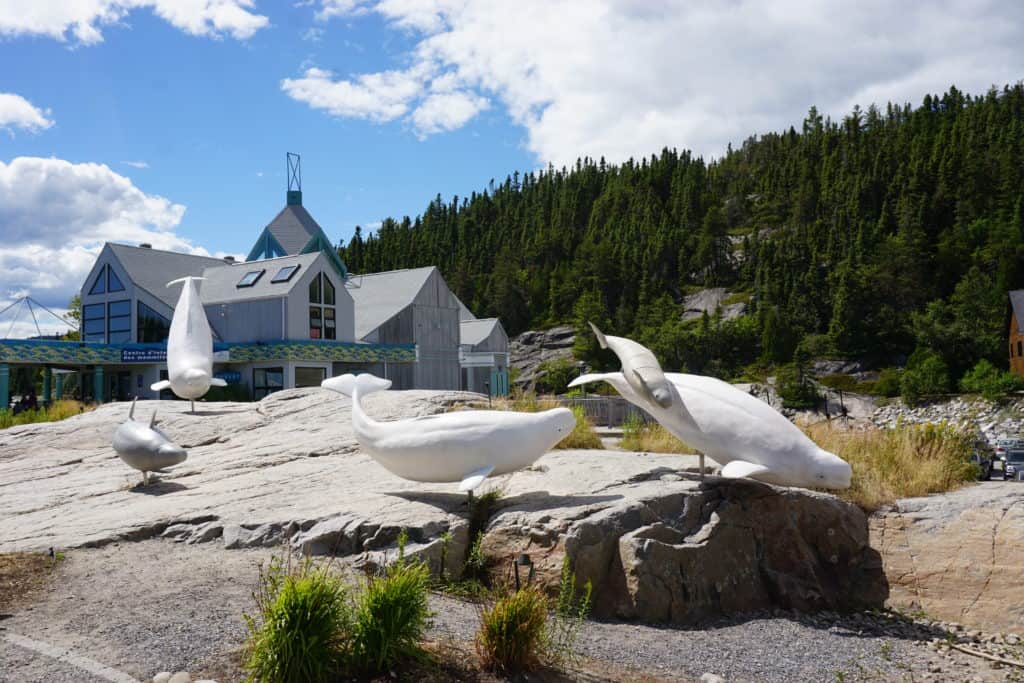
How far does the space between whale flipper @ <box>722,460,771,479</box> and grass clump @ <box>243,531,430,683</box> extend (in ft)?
12.9

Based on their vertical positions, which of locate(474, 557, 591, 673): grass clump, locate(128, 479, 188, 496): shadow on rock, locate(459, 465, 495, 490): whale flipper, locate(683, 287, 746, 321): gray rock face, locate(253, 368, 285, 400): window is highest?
locate(683, 287, 746, 321): gray rock face

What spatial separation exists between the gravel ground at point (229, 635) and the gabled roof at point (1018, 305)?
53.5m

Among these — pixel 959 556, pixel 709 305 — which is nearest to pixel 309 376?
pixel 959 556

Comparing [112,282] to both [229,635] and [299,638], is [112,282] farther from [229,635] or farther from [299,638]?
[299,638]

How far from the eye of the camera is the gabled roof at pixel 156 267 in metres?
34.9

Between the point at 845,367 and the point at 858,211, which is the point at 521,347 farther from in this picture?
the point at 858,211

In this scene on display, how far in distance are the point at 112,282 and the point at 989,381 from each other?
50.7m

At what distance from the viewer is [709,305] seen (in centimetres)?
8619

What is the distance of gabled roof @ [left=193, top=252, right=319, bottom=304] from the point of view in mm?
33938

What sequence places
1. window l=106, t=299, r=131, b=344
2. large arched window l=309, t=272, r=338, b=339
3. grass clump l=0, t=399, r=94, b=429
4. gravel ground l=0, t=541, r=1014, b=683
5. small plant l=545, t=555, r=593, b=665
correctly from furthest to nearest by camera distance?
window l=106, t=299, r=131, b=344 → large arched window l=309, t=272, r=338, b=339 → grass clump l=0, t=399, r=94, b=429 → small plant l=545, t=555, r=593, b=665 → gravel ground l=0, t=541, r=1014, b=683

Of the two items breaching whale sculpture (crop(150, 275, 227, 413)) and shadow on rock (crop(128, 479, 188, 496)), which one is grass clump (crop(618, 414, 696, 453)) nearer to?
shadow on rock (crop(128, 479, 188, 496))

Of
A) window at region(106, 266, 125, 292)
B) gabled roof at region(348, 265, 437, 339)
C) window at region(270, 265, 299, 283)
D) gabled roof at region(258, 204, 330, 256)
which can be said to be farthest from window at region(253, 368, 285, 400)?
gabled roof at region(258, 204, 330, 256)

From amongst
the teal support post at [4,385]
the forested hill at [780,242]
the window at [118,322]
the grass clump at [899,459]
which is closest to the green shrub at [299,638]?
the grass clump at [899,459]

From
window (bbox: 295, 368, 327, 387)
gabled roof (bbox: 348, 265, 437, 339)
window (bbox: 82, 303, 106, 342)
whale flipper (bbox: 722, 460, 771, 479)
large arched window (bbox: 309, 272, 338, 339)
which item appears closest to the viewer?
whale flipper (bbox: 722, 460, 771, 479)
